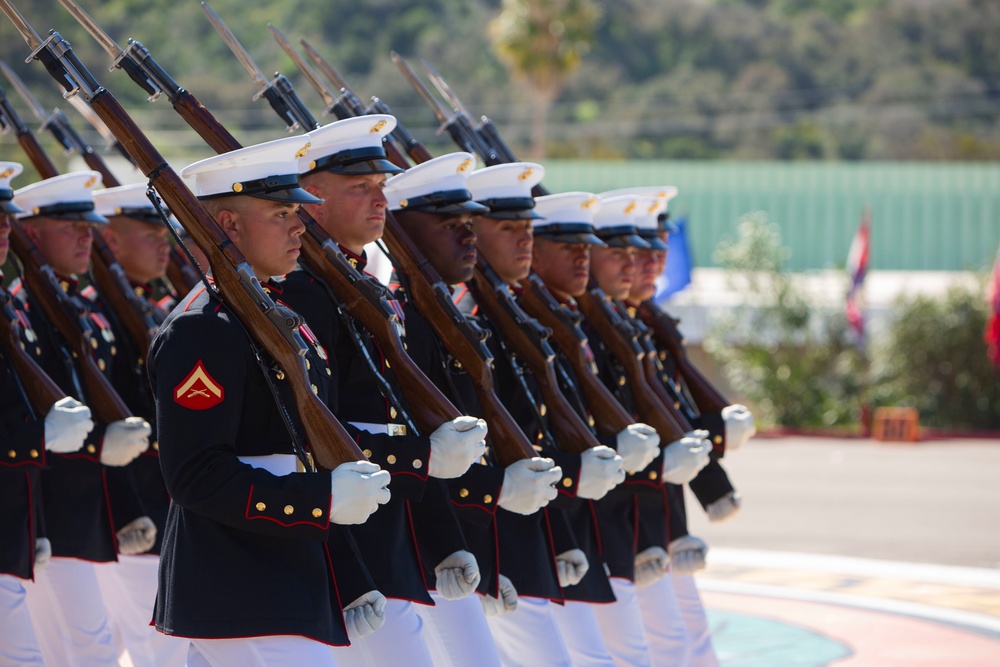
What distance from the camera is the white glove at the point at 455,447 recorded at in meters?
3.92

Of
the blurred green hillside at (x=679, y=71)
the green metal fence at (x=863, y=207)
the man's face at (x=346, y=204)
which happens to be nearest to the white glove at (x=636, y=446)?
the man's face at (x=346, y=204)

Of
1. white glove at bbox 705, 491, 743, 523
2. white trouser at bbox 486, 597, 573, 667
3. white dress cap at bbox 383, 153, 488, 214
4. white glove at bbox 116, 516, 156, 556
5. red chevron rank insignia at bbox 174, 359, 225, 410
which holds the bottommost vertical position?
white glove at bbox 705, 491, 743, 523

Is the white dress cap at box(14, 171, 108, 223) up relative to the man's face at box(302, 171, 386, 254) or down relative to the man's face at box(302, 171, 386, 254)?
up

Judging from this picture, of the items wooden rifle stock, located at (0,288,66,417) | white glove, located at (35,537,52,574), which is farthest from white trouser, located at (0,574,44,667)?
wooden rifle stock, located at (0,288,66,417)

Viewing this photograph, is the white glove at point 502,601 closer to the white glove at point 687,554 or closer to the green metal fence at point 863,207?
the white glove at point 687,554

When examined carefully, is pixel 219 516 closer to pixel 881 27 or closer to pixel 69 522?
pixel 69 522

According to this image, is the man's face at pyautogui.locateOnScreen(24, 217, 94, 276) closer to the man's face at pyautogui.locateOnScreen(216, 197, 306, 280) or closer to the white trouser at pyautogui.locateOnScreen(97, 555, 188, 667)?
the white trouser at pyautogui.locateOnScreen(97, 555, 188, 667)

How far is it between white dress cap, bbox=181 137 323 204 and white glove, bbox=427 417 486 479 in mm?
721

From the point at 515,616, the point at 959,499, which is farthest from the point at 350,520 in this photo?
the point at 959,499

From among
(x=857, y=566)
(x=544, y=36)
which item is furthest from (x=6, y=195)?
(x=544, y=36)

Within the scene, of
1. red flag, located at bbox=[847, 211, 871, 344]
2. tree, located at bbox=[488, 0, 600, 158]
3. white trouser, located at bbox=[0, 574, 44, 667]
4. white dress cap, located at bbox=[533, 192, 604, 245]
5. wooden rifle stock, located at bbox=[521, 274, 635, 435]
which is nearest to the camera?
white trouser, located at bbox=[0, 574, 44, 667]

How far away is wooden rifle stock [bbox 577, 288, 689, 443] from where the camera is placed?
224 inches

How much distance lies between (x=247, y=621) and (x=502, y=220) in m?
2.20

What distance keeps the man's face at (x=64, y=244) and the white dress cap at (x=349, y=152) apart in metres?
1.75
